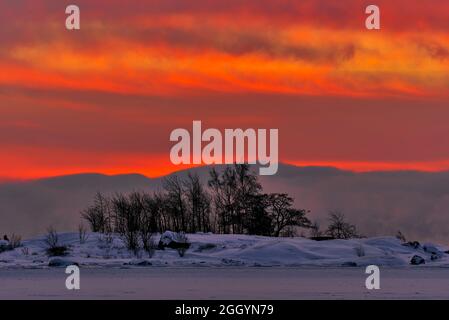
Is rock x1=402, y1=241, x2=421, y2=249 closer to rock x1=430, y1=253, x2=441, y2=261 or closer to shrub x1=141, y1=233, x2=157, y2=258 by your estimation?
rock x1=430, y1=253, x2=441, y2=261

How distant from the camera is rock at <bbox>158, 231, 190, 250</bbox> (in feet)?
229

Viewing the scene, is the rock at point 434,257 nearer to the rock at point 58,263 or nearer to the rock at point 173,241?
the rock at point 173,241

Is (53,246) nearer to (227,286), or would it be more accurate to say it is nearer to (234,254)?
(234,254)

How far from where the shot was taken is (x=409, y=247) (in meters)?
72.4

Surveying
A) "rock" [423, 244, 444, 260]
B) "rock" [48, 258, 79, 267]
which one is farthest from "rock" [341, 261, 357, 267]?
"rock" [48, 258, 79, 267]

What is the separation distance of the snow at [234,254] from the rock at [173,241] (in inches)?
19.6

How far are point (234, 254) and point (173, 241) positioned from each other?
5657 millimetres

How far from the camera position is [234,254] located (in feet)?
222

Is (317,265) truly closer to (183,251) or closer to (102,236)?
(183,251)

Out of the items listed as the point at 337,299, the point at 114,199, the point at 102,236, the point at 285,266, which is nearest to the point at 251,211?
the point at 114,199

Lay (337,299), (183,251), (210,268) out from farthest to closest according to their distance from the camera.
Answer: (183,251), (210,268), (337,299)

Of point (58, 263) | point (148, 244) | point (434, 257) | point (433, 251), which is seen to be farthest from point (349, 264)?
point (58, 263)

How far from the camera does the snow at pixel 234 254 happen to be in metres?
64.2
